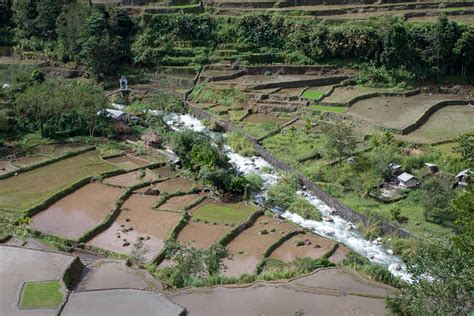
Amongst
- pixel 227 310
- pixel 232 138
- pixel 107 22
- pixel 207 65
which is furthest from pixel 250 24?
pixel 227 310

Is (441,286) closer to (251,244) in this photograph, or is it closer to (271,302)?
(271,302)

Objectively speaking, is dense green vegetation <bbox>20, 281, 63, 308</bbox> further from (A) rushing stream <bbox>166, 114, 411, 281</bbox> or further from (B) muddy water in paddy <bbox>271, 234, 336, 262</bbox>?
(A) rushing stream <bbox>166, 114, 411, 281</bbox>

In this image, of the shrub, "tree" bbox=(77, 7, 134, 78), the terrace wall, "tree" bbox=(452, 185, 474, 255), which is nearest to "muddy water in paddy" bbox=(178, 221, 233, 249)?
the terrace wall

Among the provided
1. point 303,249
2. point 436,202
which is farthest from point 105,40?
point 436,202

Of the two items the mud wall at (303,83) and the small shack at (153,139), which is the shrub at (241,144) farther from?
the mud wall at (303,83)

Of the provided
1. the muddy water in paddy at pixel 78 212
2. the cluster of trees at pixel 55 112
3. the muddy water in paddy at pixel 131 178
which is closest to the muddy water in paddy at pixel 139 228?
the muddy water in paddy at pixel 78 212

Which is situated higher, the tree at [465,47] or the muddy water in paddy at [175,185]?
A: the tree at [465,47]

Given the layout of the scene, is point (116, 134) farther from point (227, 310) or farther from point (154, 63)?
point (227, 310)
